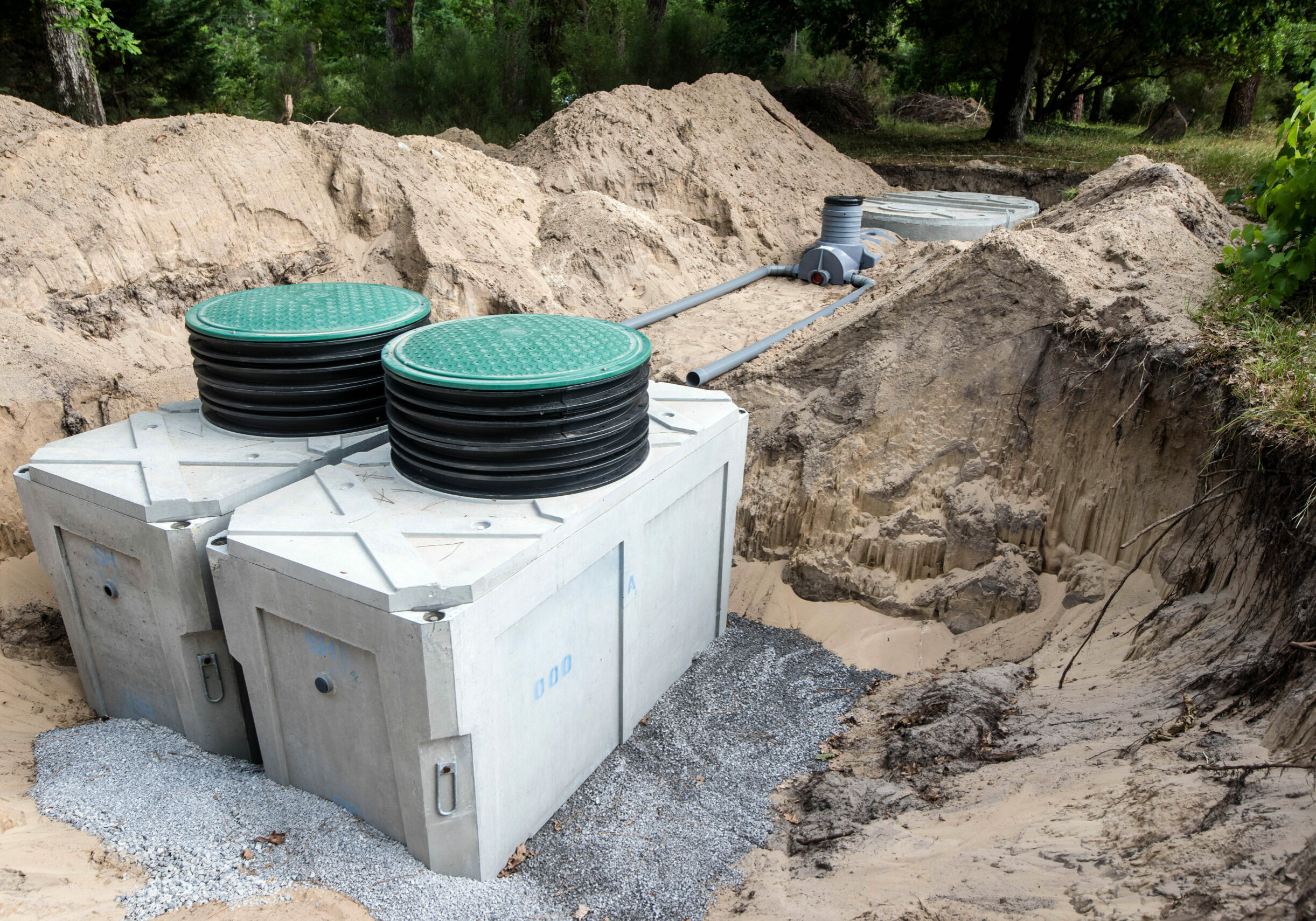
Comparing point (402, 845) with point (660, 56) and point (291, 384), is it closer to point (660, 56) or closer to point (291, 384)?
point (291, 384)

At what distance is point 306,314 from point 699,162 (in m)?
8.12

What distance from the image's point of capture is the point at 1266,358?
14.2ft

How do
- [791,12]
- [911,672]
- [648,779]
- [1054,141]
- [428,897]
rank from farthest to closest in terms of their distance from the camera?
1. [1054,141]
2. [791,12]
3. [911,672]
4. [648,779]
5. [428,897]

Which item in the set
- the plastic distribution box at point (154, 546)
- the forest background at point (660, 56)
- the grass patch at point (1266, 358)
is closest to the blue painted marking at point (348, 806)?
the plastic distribution box at point (154, 546)

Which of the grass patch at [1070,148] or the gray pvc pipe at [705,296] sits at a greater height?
the grass patch at [1070,148]

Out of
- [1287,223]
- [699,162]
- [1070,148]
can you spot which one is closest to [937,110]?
[1070,148]

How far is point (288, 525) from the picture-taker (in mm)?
3182

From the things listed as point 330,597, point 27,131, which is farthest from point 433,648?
point 27,131

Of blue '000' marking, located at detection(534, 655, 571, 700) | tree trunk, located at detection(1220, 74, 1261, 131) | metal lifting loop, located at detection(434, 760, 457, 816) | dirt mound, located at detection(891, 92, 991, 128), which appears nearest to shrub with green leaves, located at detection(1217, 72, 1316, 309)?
blue '000' marking, located at detection(534, 655, 571, 700)

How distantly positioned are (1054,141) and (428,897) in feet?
57.9

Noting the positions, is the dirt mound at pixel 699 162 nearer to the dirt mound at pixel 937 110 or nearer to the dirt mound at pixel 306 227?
the dirt mound at pixel 306 227

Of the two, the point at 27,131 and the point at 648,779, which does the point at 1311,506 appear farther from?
the point at 27,131

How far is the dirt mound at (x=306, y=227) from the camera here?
5715mm

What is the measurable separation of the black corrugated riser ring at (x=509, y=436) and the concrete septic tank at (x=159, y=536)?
666mm
